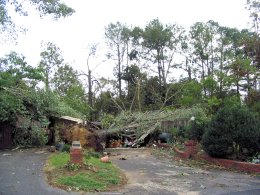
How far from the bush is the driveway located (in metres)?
1.23

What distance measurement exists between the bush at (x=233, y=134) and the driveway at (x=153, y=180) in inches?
48.3

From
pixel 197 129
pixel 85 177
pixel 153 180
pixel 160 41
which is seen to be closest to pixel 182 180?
pixel 153 180

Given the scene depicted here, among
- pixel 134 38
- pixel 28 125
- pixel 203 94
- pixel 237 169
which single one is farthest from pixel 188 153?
pixel 134 38

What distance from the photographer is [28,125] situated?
18.9 meters

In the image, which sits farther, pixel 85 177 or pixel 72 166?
pixel 72 166

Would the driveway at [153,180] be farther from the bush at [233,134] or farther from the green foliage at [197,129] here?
the green foliage at [197,129]

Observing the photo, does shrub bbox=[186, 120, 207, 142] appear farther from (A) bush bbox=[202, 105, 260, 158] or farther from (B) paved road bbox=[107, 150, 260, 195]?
(B) paved road bbox=[107, 150, 260, 195]

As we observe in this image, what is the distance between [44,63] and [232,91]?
64.7 feet

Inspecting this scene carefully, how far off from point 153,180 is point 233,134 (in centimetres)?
410

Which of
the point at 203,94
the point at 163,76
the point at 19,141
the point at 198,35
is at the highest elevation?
the point at 198,35

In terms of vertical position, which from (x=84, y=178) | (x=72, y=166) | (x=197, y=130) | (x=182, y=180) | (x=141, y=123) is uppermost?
(x=141, y=123)

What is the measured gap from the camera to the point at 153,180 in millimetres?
10508

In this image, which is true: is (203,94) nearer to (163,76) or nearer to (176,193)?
(163,76)

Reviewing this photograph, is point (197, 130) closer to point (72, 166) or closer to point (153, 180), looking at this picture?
point (153, 180)
